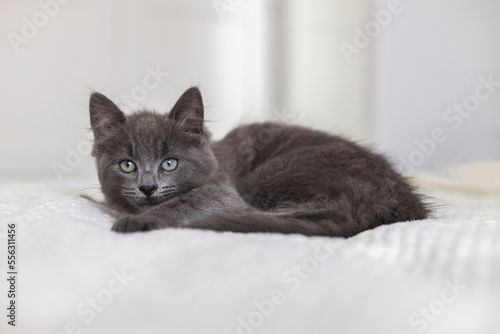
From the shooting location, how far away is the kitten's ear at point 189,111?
1723 millimetres

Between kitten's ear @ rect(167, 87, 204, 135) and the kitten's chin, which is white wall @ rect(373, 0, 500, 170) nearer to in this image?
kitten's ear @ rect(167, 87, 204, 135)

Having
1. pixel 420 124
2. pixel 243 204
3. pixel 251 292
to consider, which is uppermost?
pixel 251 292

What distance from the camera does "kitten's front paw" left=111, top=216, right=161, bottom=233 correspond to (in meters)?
1.24

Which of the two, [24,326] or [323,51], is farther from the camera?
[323,51]

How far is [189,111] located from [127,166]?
0.99 ft

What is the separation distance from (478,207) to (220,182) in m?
1.23

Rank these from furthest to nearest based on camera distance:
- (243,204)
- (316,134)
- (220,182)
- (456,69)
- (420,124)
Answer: (420,124), (456,69), (316,134), (220,182), (243,204)

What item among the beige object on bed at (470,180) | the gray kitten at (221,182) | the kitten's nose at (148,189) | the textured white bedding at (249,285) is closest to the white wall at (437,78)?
the beige object on bed at (470,180)

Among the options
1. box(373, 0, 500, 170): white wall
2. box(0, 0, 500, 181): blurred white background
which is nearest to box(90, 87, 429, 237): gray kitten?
box(0, 0, 500, 181): blurred white background

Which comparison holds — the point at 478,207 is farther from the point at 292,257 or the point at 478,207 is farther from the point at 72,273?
the point at 72,273

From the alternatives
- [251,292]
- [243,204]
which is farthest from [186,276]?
[243,204]

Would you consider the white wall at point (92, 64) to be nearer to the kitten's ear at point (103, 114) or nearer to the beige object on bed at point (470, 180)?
the beige object on bed at point (470, 180)

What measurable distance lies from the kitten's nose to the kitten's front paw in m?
0.26

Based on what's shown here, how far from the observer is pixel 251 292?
0.96 metres
